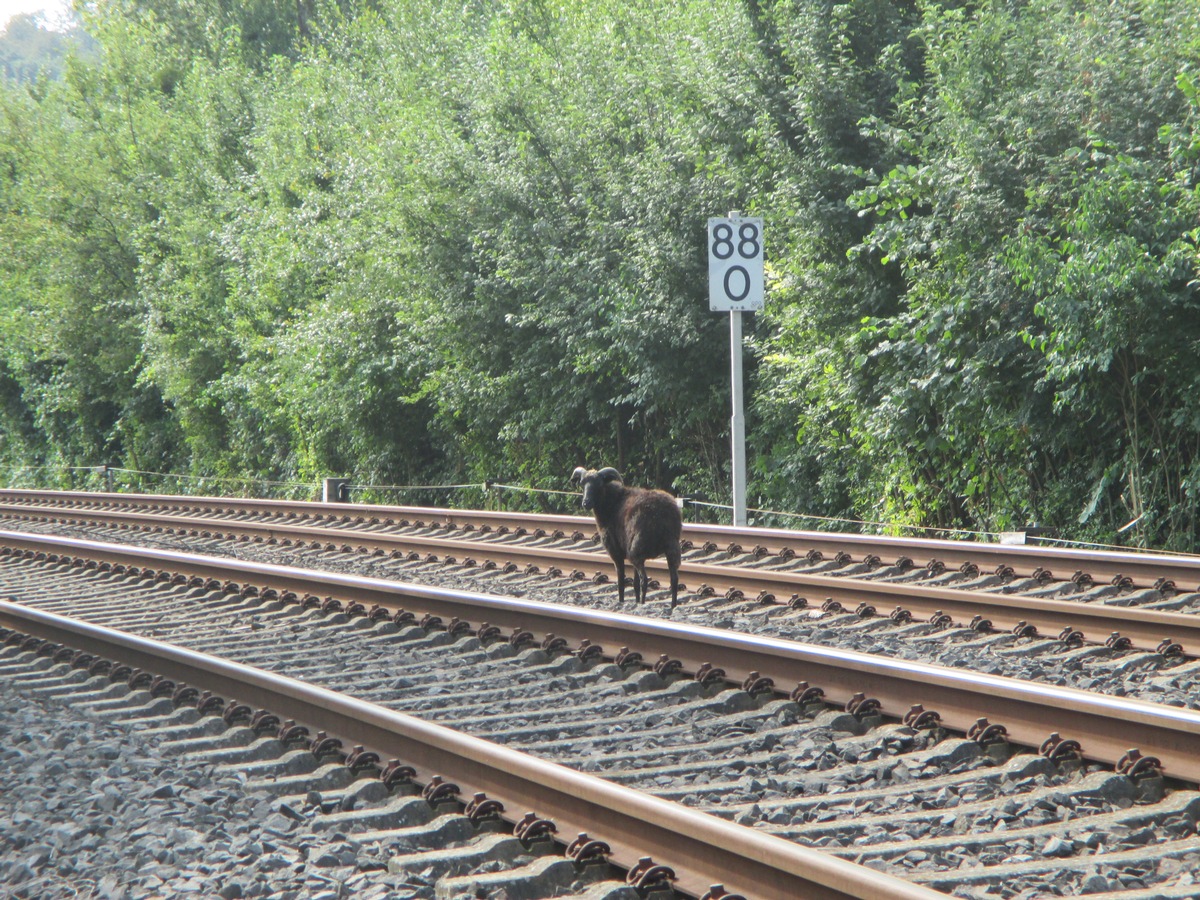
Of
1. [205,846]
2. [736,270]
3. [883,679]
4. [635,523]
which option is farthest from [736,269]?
[205,846]

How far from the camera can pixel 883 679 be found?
593cm

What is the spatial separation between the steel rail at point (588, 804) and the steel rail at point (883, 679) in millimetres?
1791

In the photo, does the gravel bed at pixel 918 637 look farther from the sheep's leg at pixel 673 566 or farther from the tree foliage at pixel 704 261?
the tree foliage at pixel 704 261

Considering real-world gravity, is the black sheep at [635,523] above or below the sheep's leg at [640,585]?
above

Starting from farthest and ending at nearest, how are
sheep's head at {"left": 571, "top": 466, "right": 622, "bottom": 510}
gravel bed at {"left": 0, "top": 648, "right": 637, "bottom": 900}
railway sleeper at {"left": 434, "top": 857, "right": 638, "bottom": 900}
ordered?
sheep's head at {"left": 571, "top": 466, "right": 622, "bottom": 510} → gravel bed at {"left": 0, "top": 648, "right": 637, "bottom": 900} → railway sleeper at {"left": 434, "top": 857, "right": 638, "bottom": 900}

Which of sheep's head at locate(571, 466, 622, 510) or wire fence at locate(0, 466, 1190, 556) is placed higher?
sheep's head at locate(571, 466, 622, 510)

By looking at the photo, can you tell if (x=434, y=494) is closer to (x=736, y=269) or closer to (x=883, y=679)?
(x=736, y=269)

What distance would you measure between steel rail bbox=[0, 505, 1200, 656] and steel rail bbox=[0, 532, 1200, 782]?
5.81 feet

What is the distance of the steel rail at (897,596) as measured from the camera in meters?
7.10

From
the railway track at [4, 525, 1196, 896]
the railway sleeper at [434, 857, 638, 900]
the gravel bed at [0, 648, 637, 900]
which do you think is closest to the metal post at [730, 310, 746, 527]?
the railway track at [4, 525, 1196, 896]

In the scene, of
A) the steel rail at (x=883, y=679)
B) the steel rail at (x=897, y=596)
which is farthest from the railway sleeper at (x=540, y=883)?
the steel rail at (x=897, y=596)

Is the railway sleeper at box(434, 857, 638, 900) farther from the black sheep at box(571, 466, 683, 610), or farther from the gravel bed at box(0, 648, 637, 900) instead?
the black sheep at box(571, 466, 683, 610)

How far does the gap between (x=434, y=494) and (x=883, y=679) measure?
16616mm

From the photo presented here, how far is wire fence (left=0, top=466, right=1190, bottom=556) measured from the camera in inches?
548
